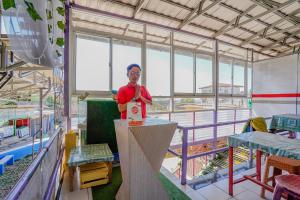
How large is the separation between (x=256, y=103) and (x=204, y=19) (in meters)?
3.55

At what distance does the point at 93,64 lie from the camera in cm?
358

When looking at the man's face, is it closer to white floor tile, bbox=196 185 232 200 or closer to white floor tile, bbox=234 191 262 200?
white floor tile, bbox=196 185 232 200

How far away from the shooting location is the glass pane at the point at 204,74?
5137 millimetres

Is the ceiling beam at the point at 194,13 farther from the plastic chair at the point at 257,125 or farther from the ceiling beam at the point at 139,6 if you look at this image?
the plastic chair at the point at 257,125

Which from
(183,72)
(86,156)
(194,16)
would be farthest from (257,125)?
(194,16)

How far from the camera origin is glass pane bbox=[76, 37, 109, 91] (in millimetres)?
3420

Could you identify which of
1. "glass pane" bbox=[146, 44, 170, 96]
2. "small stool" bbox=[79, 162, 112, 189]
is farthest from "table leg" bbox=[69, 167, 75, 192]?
"glass pane" bbox=[146, 44, 170, 96]

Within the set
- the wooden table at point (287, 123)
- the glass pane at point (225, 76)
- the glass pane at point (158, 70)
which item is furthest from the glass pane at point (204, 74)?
the wooden table at point (287, 123)

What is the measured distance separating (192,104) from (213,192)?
3.46m

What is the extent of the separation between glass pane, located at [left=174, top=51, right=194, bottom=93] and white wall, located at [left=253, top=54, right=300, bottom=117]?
2.52 metres

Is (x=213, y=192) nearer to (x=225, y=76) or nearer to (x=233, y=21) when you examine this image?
(x=233, y=21)

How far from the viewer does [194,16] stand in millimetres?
3852

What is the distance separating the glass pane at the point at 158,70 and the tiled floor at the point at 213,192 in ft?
8.74

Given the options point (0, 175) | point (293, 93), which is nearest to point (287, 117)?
point (293, 93)
